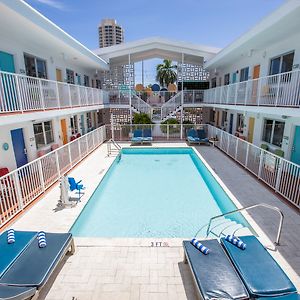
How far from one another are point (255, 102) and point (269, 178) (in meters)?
4.73

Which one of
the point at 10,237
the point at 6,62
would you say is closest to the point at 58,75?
the point at 6,62

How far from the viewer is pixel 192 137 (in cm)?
1689

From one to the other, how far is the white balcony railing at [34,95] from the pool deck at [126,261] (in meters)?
3.51

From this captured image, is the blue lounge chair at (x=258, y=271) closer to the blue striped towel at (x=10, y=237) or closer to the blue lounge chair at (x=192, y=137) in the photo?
the blue striped towel at (x=10, y=237)

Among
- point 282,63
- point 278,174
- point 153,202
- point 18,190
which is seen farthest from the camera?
point 282,63

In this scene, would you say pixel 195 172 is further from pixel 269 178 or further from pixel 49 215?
pixel 49 215

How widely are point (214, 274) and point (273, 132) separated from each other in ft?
33.6

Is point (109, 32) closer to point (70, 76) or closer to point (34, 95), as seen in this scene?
point (70, 76)

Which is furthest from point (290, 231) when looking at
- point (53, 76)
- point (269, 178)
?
point (53, 76)

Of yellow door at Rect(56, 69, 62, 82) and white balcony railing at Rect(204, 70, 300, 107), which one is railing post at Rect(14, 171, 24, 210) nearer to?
yellow door at Rect(56, 69, 62, 82)

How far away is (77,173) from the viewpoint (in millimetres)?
10094

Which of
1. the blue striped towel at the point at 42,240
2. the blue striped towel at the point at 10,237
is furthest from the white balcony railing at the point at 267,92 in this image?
the blue striped towel at the point at 10,237

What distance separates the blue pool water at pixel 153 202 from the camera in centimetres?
676

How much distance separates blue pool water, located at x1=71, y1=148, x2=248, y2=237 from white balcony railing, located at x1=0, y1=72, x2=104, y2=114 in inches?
166
